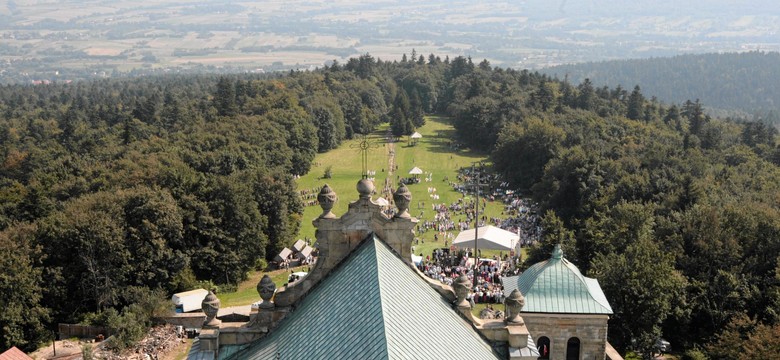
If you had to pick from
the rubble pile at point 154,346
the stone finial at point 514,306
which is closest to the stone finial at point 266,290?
the stone finial at point 514,306

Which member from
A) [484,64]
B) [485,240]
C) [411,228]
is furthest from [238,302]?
[484,64]

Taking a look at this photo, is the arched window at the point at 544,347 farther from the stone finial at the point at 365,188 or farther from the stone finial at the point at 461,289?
the stone finial at the point at 365,188

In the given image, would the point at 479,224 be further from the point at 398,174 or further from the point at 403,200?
the point at 403,200

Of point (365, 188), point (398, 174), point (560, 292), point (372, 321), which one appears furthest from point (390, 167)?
point (372, 321)

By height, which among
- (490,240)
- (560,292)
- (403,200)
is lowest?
(490,240)

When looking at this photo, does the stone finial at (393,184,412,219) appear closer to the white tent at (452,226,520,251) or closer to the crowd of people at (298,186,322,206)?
the white tent at (452,226,520,251)

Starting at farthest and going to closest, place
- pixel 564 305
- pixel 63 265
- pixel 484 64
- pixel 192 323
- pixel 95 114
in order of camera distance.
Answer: pixel 484 64 < pixel 95 114 < pixel 63 265 < pixel 192 323 < pixel 564 305

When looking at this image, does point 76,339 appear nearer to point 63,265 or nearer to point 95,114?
point 63,265

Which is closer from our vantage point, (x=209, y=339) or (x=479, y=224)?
(x=209, y=339)
